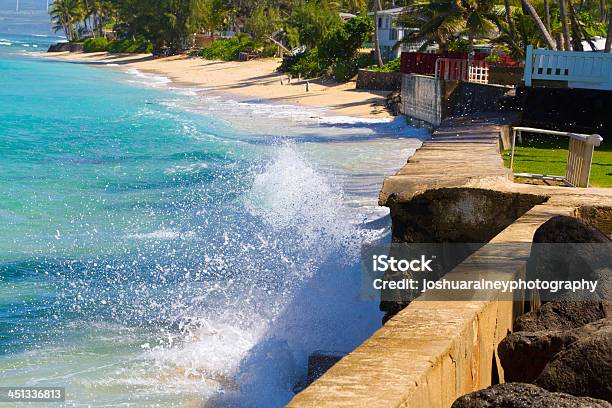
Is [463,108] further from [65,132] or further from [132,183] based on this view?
[65,132]

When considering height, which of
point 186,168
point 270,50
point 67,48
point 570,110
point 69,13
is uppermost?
point 69,13

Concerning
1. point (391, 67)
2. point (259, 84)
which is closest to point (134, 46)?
point (259, 84)

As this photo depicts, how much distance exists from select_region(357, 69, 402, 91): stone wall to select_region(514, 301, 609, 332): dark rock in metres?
38.0

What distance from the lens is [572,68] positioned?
19953mm

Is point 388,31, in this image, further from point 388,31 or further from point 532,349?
point 532,349

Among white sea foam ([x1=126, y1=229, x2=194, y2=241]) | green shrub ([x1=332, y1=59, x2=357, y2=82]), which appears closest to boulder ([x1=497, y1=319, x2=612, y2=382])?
white sea foam ([x1=126, y1=229, x2=194, y2=241])

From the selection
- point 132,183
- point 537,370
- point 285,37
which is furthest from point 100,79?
point 537,370

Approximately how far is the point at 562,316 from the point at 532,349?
2.42ft

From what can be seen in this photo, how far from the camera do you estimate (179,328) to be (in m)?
10.3

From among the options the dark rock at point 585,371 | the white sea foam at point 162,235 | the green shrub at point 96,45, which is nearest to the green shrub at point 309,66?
the white sea foam at point 162,235

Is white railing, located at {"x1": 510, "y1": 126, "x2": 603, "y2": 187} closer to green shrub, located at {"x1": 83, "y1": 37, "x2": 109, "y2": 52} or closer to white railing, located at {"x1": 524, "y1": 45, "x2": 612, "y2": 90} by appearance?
white railing, located at {"x1": 524, "y1": 45, "x2": 612, "y2": 90}

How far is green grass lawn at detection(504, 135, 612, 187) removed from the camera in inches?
503

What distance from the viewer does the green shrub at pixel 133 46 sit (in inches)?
3941

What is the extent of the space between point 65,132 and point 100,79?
3418 centimetres
